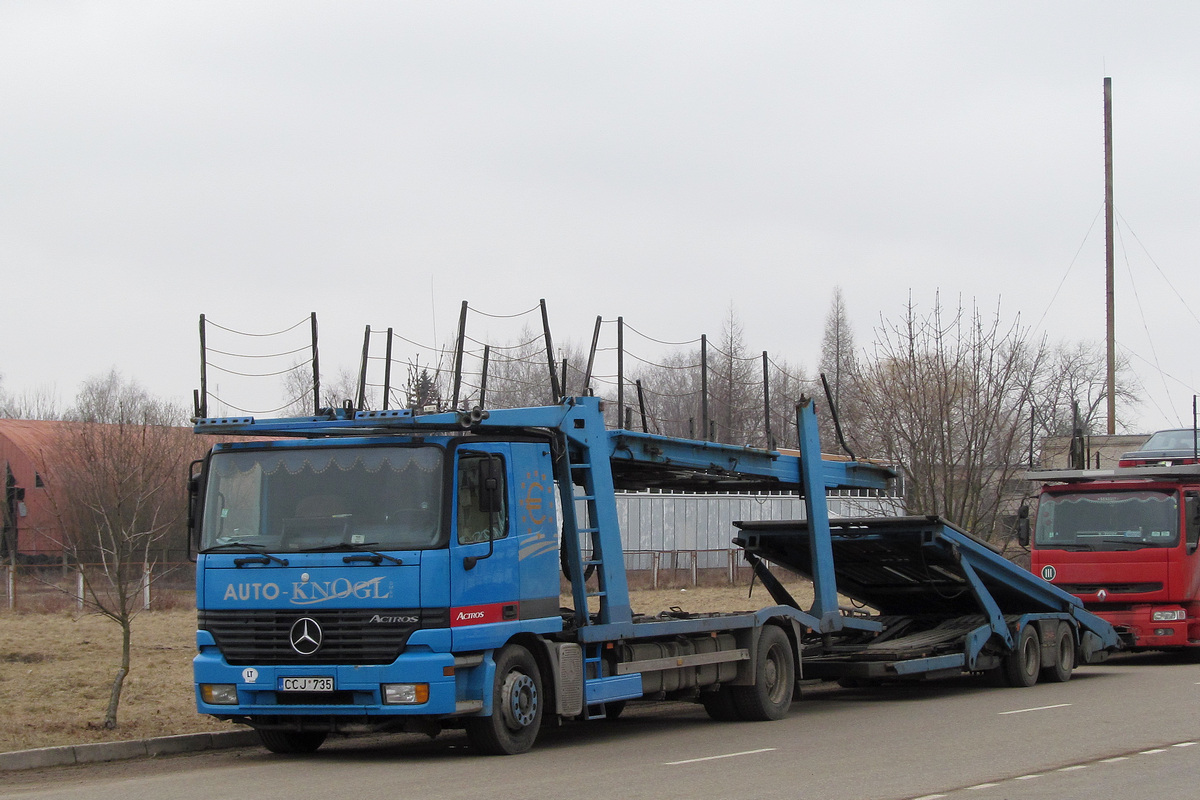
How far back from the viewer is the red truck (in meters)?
19.4

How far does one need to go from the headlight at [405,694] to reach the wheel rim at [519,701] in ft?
2.64

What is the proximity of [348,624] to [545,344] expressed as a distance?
3.39 metres

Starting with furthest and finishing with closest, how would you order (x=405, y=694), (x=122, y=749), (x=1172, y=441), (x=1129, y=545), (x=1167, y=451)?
(x=1172, y=441) → (x=1167, y=451) → (x=1129, y=545) → (x=122, y=749) → (x=405, y=694)

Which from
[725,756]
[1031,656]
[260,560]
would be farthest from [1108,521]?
[260,560]

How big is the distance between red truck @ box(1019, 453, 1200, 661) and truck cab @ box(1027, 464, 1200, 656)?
14 mm

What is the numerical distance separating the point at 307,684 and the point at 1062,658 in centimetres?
1142

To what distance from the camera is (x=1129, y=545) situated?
19688 millimetres

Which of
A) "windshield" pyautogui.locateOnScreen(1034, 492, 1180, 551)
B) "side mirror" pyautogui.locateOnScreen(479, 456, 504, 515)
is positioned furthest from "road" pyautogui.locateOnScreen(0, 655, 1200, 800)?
"windshield" pyautogui.locateOnScreen(1034, 492, 1180, 551)

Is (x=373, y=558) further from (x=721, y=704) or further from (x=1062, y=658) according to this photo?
(x=1062, y=658)

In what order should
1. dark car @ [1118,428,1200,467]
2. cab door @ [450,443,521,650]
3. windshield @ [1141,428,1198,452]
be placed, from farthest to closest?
windshield @ [1141,428,1198,452] → dark car @ [1118,428,1200,467] → cab door @ [450,443,521,650]

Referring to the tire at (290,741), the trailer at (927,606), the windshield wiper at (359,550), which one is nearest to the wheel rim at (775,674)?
the trailer at (927,606)

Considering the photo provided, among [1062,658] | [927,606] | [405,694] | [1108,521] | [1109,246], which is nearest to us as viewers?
[405,694]

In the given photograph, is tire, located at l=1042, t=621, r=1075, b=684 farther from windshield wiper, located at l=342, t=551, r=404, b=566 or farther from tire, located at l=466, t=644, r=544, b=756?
windshield wiper, located at l=342, t=551, r=404, b=566

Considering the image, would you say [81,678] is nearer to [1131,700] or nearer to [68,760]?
[68,760]
